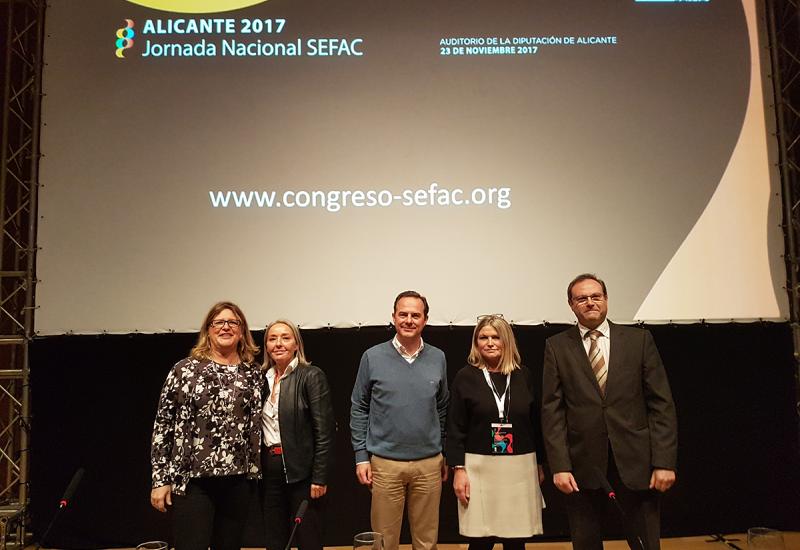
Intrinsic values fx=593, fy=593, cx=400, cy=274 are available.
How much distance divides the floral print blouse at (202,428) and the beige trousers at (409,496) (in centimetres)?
65

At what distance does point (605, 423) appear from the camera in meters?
2.57

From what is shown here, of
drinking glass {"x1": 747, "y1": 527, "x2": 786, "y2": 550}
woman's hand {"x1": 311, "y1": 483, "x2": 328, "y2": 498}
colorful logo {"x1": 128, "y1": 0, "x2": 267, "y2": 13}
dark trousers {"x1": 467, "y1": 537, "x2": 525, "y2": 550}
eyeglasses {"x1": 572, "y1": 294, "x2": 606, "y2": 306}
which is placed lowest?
dark trousers {"x1": 467, "y1": 537, "x2": 525, "y2": 550}

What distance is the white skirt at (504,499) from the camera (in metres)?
2.74

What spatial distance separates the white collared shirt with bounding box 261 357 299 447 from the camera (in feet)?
8.92

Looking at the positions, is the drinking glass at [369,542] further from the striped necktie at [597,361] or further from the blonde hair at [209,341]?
the striped necktie at [597,361]

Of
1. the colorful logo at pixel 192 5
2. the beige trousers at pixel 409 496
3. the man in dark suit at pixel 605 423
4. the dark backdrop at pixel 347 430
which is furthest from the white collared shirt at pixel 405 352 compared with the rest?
the colorful logo at pixel 192 5

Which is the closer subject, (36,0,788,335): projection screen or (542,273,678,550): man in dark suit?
(542,273,678,550): man in dark suit

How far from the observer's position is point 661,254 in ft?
12.4

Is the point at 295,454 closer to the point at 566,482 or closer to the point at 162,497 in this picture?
the point at 162,497

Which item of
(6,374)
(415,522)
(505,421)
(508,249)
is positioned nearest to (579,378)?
A: (505,421)

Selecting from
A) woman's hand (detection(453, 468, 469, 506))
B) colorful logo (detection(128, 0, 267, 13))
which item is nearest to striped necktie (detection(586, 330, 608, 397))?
woman's hand (detection(453, 468, 469, 506))

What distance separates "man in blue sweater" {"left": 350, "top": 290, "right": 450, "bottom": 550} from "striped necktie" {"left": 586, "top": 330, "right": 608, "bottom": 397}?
2.49 feet

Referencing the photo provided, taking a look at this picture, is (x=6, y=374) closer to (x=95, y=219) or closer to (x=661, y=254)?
(x=95, y=219)

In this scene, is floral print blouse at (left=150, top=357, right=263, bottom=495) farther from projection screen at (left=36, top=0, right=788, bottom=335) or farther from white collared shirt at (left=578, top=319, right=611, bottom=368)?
white collared shirt at (left=578, top=319, right=611, bottom=368)
